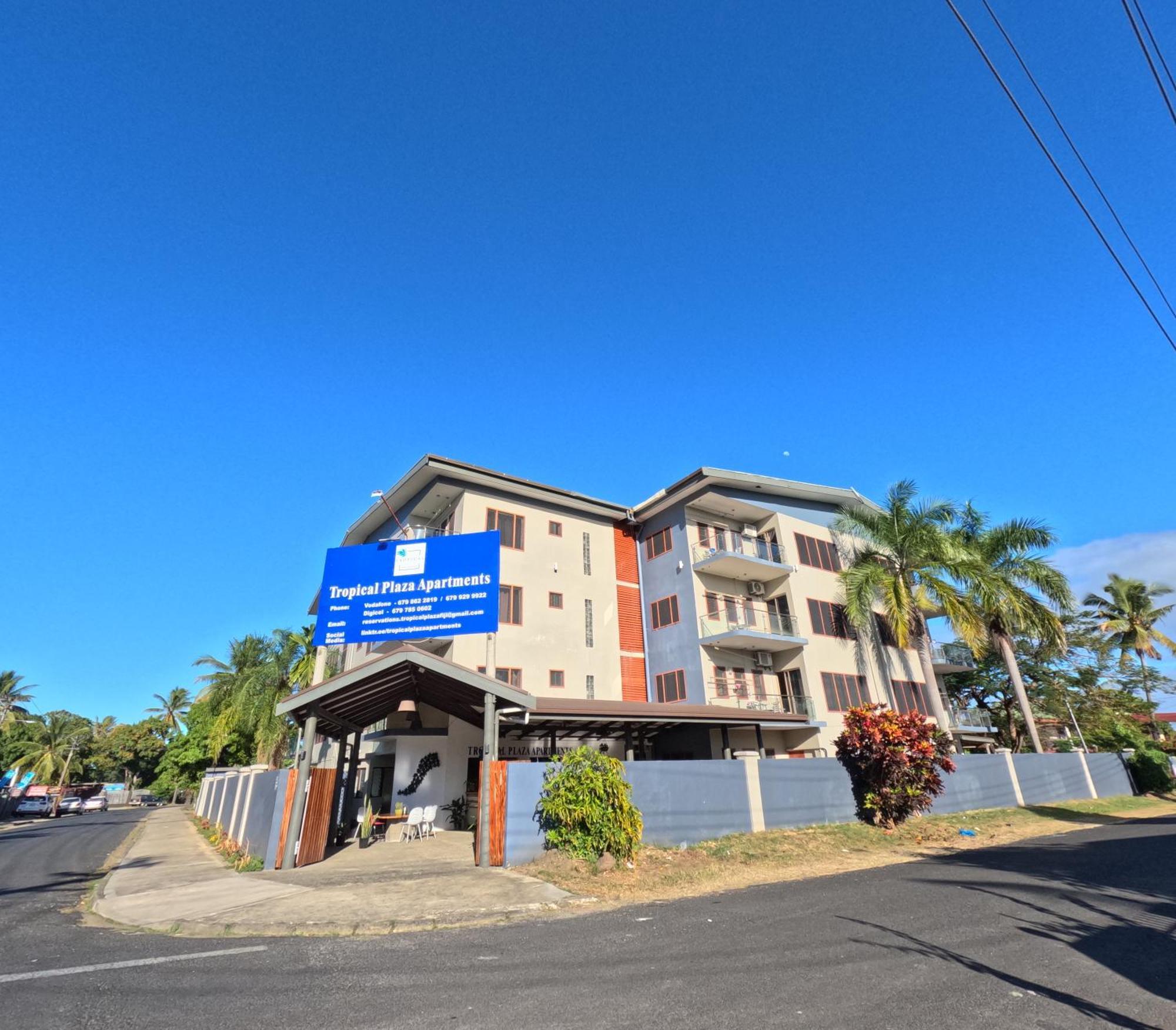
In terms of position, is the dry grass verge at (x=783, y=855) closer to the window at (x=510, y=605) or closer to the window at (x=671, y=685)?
the window at (x=671, y=685)

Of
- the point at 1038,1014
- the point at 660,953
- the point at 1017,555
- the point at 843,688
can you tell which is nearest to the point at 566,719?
the point at 660,953

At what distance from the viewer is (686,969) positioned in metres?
6.30

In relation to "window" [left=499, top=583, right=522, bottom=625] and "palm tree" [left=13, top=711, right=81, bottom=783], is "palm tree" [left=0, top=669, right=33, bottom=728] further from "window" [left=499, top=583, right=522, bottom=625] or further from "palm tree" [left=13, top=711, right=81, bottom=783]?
"window" [left=499, top=583, right=522, bottom=625]

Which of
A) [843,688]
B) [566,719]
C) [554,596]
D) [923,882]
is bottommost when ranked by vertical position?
[923,882]

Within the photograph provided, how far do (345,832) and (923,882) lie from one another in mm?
15830

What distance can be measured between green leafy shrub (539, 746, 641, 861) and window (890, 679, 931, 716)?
20.9 metres

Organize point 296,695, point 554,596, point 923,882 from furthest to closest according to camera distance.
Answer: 1. point 554,596
2. point 296,695
3. point 923,882

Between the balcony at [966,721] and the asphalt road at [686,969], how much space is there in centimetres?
2389

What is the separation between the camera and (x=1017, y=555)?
28.7 m

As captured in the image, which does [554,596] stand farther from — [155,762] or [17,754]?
[155,762]

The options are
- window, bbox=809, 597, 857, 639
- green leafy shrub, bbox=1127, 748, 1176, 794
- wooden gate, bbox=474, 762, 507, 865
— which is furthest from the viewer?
green leafy shrub, bbox=1127, 748, 1176, 794

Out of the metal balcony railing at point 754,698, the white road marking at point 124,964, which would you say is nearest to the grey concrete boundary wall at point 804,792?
the metal balcony railing at point 754,698

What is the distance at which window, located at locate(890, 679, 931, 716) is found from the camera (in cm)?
2898

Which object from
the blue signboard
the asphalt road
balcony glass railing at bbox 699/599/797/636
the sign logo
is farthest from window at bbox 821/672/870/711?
the sign logo
